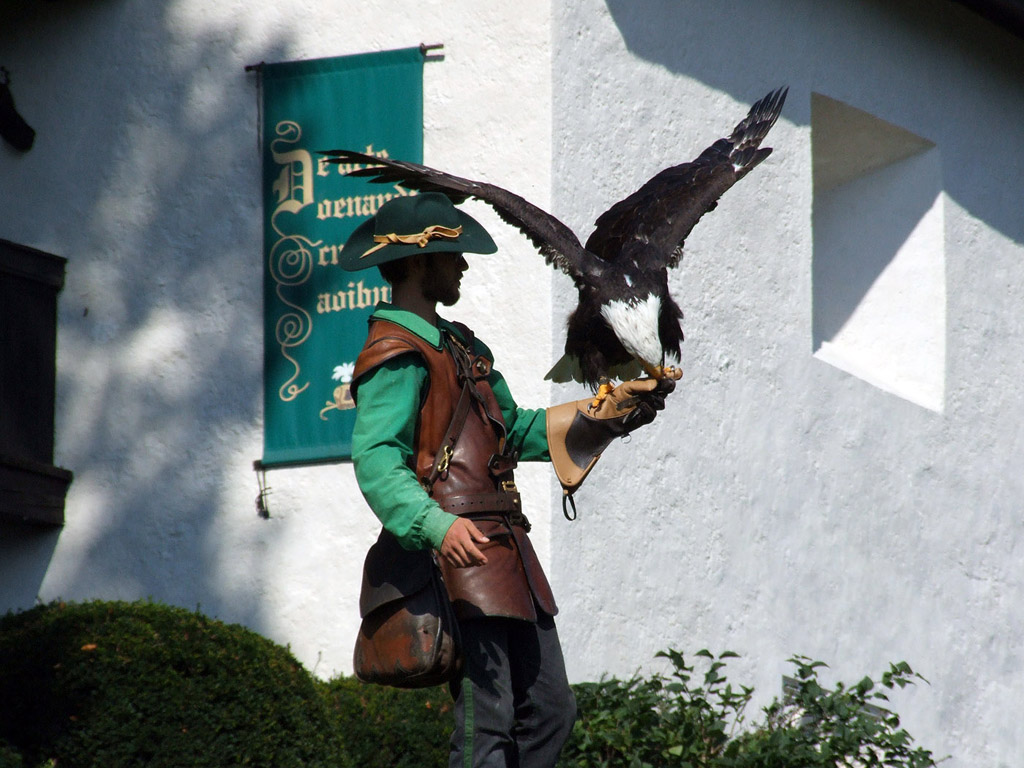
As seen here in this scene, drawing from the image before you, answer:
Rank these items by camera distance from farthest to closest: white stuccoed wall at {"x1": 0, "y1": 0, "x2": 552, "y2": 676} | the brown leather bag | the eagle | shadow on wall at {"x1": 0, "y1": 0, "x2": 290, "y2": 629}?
shadow on wall at {"x1": 0, "y1": 0, "x2": 290, "y2": 629} < white stuccoed wall at {"x1": 0, "y1": 0, "x2": 552, "y2": 676} < the eagle < the brown leather bag

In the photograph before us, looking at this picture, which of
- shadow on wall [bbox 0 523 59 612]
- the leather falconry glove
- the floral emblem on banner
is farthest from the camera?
shadow on wall [bbox 0 523 59 612]

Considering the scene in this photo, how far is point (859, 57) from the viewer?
33.2 ft

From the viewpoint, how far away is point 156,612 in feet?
21.3

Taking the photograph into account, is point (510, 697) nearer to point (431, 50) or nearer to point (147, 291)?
point (431, 50)

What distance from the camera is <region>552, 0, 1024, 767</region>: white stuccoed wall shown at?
819 centimetres

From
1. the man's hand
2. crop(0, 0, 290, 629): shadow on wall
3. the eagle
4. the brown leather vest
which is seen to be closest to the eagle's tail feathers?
the eagle

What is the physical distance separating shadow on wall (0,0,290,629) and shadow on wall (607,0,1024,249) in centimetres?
214

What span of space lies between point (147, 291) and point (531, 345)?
225 centimetres

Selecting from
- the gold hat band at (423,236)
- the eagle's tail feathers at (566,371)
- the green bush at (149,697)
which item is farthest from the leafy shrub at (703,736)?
the gold hat band at (423,236)

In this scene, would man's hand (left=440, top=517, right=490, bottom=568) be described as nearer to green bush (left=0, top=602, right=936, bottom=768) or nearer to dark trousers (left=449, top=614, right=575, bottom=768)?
dark trousers (left=449, top=614, right=575, bottom=768)

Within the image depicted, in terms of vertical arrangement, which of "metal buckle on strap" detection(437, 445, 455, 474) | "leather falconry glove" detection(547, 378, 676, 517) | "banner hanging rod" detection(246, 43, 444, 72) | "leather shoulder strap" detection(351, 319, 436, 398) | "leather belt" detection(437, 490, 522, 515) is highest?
"banner hanging rod" detection(246, 43, 444, 72)

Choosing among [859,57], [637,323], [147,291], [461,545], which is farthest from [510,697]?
[859,57]

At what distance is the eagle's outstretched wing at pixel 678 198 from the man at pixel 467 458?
1.18 meters

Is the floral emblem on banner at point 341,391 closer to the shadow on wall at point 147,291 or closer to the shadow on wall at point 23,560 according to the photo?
the shadow on wall at point 147,291
